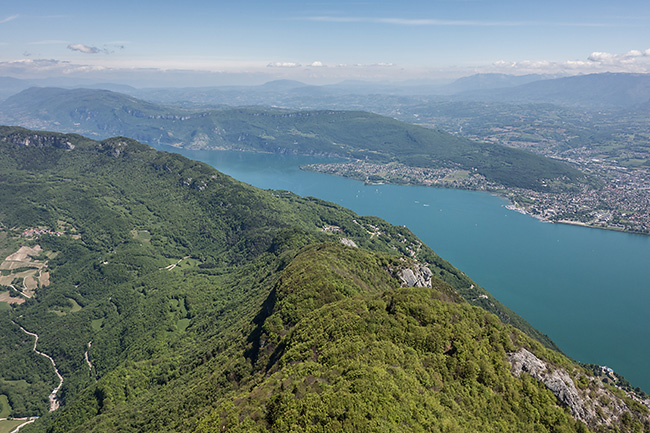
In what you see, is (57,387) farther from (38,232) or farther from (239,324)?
(38,232)

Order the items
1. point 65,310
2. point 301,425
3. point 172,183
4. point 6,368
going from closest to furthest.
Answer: point 301,425, point 6,368, point 65,310, point 172,183

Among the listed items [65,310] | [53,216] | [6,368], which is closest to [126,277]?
[65,310]

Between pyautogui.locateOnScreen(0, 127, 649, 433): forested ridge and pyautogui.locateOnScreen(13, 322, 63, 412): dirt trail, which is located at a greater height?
pyautogui.locateOnScreen(0, 127, 649, 433): forested ridge

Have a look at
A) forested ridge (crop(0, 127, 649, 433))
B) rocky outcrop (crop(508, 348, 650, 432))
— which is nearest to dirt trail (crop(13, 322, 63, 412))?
forested ridge (crop(0, 127, 649, 433))

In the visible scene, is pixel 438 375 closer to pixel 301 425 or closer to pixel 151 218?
pixel 301 425

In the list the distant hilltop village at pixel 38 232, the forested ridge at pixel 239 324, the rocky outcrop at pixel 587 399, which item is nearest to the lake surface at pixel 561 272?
the forested ridge at pixel 239 324

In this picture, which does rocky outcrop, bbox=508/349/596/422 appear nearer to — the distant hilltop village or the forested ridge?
the forested ridge

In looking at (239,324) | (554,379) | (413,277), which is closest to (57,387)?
(239,324)
